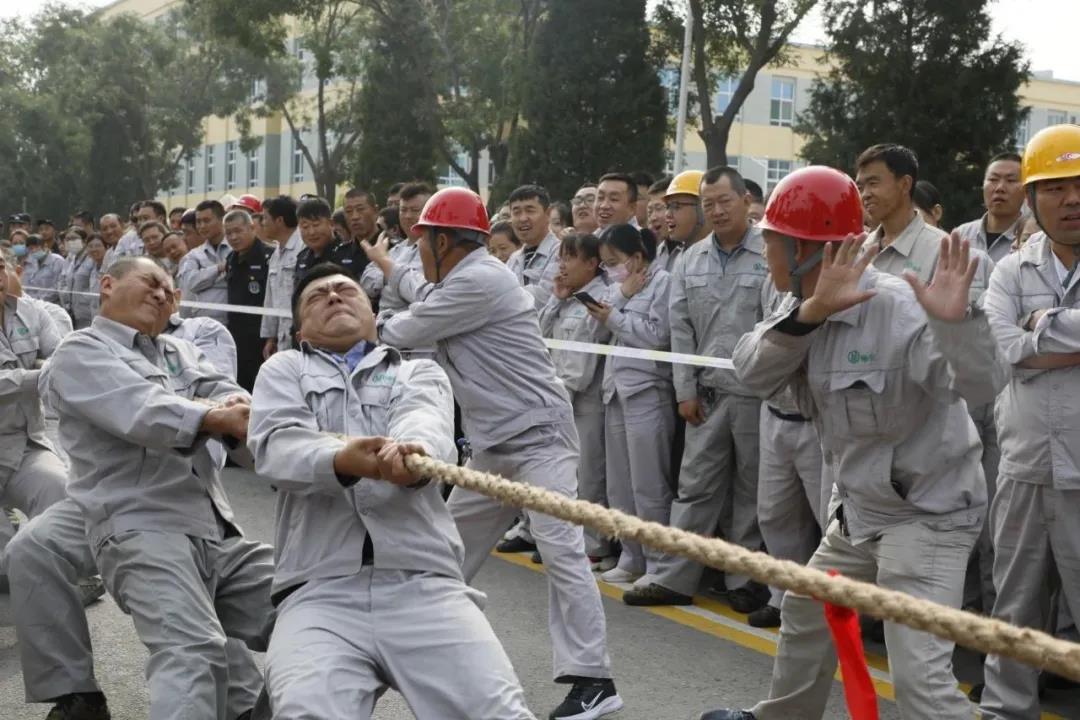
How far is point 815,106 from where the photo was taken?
20.6 meters

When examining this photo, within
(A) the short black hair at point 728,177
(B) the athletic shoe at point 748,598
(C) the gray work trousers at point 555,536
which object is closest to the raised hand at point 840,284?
(C) the gray work trousers at point 555,536

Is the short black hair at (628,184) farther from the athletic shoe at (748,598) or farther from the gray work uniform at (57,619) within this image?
the gray work uniform at (57,619)

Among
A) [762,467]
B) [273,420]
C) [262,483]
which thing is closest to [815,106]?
[262,483]

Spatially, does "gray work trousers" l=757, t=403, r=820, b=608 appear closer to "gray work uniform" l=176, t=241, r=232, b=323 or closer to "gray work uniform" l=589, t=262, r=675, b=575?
"gray work uniform" l=589, t=262, r=675, b=575

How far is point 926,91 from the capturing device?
765 inches

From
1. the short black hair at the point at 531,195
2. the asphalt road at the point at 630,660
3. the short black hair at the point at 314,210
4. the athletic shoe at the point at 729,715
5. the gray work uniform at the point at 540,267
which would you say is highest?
the short black hair at the point at 531,195

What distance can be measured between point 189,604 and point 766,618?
3.36m

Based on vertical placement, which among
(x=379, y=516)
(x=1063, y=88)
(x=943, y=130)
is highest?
(x=1063, y=88)

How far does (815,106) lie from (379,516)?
17.9 metres

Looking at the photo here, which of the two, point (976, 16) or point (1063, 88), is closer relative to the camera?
point (976, 16)

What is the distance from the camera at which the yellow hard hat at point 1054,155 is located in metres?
4.79

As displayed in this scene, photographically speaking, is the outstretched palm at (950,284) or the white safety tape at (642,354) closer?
the outstretched palm at (950,284)

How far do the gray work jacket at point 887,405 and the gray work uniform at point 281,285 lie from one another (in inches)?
289

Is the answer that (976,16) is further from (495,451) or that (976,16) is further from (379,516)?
(379,516)
